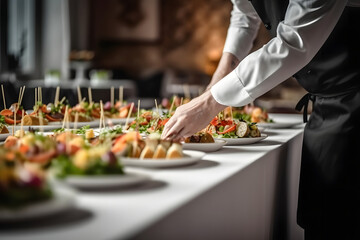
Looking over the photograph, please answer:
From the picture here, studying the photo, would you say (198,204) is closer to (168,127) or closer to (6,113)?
(168,127)

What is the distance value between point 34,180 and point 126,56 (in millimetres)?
10807

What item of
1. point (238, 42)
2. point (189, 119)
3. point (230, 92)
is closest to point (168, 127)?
point (189, 119)

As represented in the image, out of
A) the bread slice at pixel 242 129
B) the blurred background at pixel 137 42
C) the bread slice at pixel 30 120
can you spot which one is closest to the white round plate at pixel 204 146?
the bread slice at pixel 242 129

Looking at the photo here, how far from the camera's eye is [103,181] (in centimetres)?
110

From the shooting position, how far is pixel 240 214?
61.7 inches

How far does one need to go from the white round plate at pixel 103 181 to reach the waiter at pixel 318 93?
24.6 inches

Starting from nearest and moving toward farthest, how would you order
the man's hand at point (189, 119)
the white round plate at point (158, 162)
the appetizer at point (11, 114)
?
the white round plate at point (158, 162)
the man's hand at point (189, 119)
the appetizer at point (11, 114)

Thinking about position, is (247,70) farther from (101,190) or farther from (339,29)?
(101,190)

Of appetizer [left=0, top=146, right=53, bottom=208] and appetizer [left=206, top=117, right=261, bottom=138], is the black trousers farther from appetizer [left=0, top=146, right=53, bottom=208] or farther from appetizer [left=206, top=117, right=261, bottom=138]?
appetizer [left=0, top=146, right=53, bottom=208]

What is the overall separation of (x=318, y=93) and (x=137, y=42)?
9497 mm

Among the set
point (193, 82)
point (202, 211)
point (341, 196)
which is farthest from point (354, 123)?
point (193, 82)

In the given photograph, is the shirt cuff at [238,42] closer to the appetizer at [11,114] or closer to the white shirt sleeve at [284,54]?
the white shirt sleeve at [284,54]

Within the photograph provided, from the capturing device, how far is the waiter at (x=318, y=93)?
5.98 feet

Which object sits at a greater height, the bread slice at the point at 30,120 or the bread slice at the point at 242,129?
the bread slice at the point at 242,129
